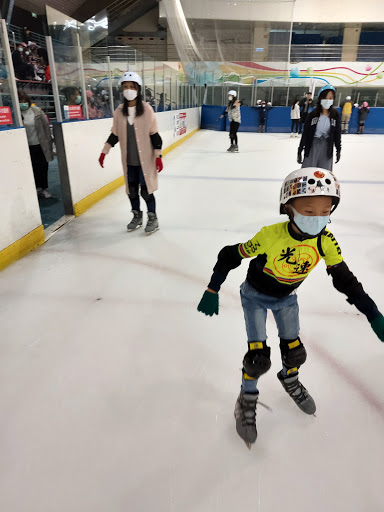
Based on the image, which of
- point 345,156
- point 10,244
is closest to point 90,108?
point 10,244

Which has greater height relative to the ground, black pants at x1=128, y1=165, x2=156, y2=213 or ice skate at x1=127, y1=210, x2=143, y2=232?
black pants at x1=128, y1=165, x2=156, y2=213

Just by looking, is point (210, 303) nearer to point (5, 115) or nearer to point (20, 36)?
point (5, 115)

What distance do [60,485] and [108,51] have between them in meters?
5.78

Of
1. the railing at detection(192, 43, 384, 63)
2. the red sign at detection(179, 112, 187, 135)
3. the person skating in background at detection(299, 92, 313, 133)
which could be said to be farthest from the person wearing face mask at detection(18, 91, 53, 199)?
the railing at detection(192, 43, 384, 63)

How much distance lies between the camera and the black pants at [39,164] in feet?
14.4

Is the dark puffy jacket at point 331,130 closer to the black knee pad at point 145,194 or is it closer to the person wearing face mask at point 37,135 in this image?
the black knee pad at point 145,194

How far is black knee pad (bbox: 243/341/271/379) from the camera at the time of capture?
135 cm

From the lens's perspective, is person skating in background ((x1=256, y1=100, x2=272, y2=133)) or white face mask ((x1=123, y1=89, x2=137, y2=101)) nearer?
white face mask ((x1=123, y1=89, x2=137, y2=101))

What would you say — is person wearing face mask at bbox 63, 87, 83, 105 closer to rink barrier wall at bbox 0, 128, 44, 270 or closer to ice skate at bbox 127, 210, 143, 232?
rink barrier wall at bbox 0, 128, 44, 270

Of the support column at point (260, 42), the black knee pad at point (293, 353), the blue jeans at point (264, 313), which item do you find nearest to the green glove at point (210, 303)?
the blue jeans at point (264, 313)

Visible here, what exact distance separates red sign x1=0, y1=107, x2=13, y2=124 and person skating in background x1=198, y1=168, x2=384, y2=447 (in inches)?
95.3

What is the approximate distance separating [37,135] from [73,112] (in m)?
0.55

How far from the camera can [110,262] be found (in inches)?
117

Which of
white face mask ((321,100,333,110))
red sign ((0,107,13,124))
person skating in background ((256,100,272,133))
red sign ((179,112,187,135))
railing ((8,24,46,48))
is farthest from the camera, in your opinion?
person skating in background ((256,100,272,133))
